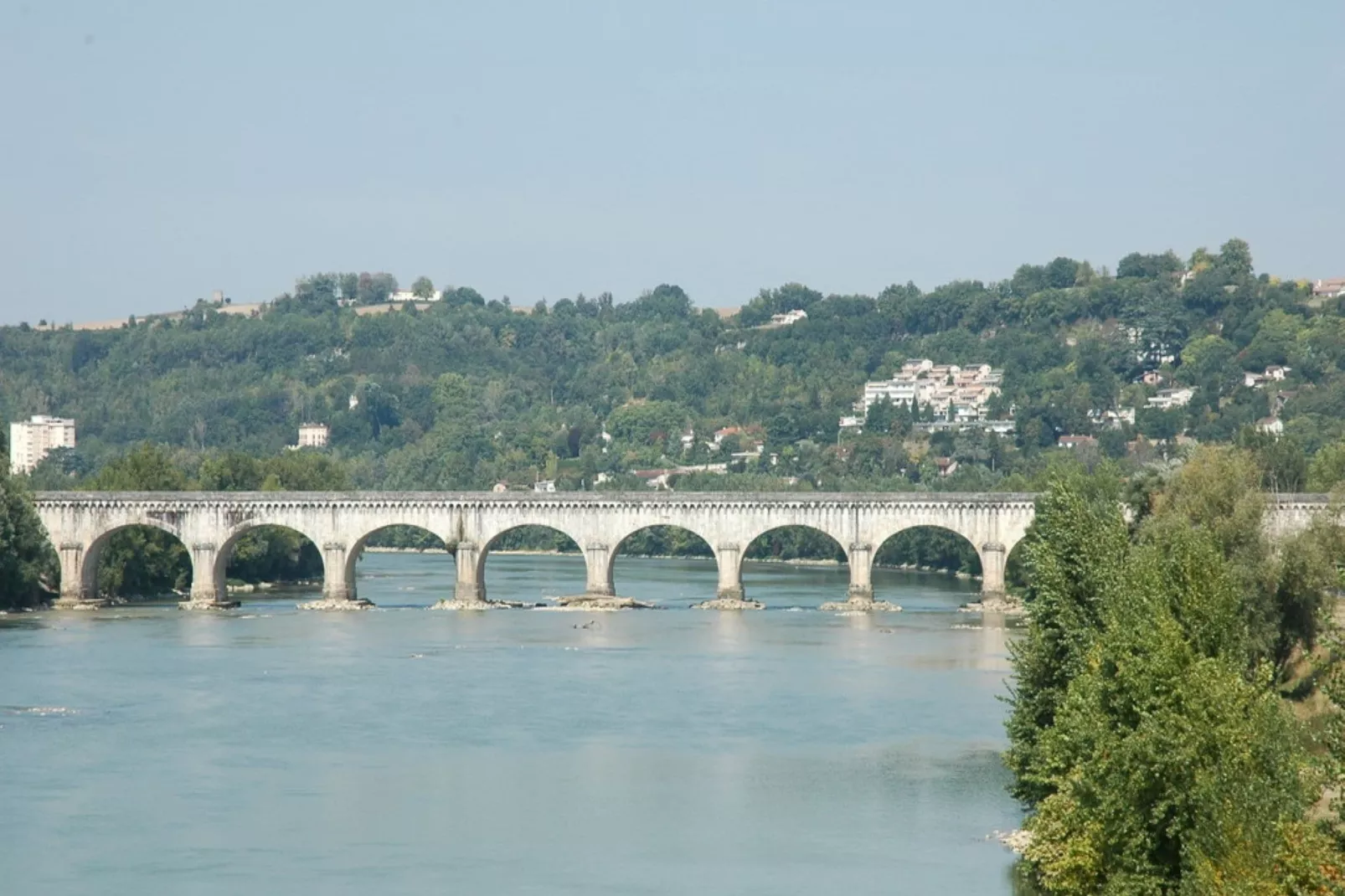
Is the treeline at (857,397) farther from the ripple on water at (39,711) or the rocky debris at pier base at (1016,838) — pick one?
the rocky debris at pier base at (1016,838)

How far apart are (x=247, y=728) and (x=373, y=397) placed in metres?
143

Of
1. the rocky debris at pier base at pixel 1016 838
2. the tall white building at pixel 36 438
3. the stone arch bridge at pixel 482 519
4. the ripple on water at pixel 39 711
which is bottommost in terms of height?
the rocky debris at pier base at pixel 1016 838

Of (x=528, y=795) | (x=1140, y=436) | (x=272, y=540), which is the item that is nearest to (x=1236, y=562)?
(x=528, y=795)

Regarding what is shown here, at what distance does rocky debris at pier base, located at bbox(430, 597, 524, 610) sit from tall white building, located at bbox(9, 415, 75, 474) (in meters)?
106

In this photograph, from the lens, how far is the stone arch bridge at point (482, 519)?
73.2 metres

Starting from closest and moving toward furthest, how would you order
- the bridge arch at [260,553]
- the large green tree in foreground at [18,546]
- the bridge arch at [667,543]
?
the large green tree in foreground at [18,546] < the bridge arch at [260,553] < the bridge arch at [667,543]

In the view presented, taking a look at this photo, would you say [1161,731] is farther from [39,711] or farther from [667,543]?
[667,543]

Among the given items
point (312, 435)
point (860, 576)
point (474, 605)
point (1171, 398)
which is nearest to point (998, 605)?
point (860, 576)

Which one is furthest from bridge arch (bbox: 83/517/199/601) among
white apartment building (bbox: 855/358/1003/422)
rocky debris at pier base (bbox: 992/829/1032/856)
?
white apartment building (bbox: 855/358/1003/422)

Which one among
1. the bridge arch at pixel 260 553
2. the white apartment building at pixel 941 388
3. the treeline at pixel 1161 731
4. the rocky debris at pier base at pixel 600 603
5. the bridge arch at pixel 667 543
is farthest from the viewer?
the white apartment building at pixel 941 388

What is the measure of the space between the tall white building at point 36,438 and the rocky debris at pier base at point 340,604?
104461 mm

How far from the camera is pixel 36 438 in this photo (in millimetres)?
176125

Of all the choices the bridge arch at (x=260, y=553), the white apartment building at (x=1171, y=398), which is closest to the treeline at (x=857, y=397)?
the white apartment building at (x=1171, y=398)

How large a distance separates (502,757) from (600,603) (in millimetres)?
30957
